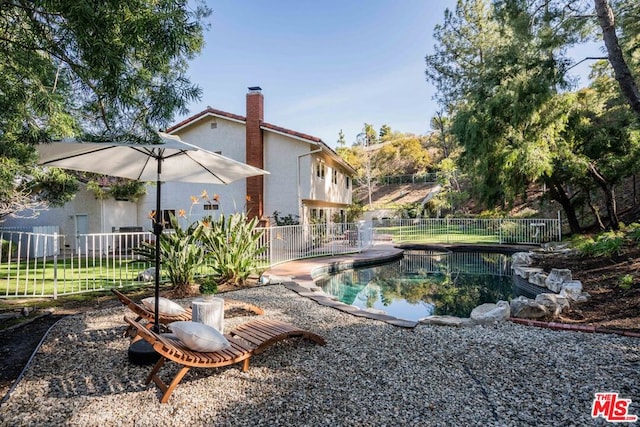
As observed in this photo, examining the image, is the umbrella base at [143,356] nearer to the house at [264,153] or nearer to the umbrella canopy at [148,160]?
the umbrella canopy at [148,160]

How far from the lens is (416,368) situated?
393 centimetres

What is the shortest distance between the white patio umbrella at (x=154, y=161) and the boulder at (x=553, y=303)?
5275 millimetres

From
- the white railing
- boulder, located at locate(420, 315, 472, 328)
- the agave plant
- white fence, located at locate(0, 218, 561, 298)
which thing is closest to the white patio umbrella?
the agave plant

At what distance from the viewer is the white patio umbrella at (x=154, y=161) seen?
404cm

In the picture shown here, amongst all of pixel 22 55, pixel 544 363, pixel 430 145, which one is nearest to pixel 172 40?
pixel 22 55

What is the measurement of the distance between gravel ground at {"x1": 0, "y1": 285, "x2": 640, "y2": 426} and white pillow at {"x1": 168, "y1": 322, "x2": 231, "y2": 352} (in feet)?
1.26

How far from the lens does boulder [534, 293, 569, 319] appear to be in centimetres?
580

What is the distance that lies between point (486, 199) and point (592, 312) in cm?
1237

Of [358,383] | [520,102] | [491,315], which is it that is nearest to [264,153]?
[520,102]

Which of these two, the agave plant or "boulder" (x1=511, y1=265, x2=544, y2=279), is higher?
the agave plant

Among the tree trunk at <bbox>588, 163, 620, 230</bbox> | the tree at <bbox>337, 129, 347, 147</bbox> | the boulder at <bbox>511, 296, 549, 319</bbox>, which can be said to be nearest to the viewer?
the boulder at <bbox>511, 296, 549, 319</bbox>

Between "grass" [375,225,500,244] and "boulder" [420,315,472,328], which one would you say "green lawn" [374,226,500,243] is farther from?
"boulder" [420,315,472,328]

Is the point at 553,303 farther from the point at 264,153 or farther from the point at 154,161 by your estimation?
the point at 264,153

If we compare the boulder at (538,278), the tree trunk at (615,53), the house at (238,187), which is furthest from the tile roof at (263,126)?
the tree trunk at (615,53)
